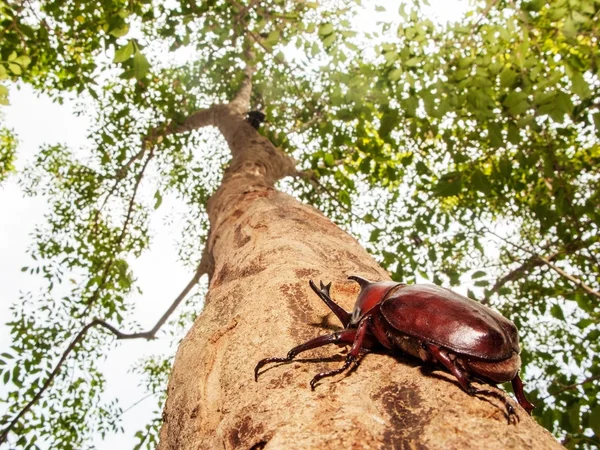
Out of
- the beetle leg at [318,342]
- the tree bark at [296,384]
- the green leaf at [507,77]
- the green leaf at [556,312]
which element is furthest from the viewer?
the green leaf at [556,312]

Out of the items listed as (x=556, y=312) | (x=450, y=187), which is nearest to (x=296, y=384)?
(x=450, y=187)

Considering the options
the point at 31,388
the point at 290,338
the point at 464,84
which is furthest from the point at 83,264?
the point at 290,338

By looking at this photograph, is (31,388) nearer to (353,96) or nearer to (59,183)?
(59,183)

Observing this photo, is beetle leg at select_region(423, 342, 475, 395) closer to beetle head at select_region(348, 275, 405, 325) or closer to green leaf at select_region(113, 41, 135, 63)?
beetle head at select_region(348, 275, 405, 325)

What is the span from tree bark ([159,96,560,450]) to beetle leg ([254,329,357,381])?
0.07ft

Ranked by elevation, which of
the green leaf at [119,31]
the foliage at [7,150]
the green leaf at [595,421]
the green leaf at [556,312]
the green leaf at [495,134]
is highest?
the foliage at [7,150]

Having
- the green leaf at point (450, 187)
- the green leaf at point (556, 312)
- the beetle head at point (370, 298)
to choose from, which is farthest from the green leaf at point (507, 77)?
the beetle head at point (370, 298)

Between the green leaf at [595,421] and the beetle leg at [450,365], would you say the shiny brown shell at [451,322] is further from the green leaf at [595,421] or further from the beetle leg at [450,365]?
the green leaf at [595,421]

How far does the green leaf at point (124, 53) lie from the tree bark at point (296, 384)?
1.03 m

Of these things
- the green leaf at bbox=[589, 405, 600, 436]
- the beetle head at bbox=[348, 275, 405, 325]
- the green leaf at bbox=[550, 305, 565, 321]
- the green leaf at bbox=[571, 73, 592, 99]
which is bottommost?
the green leaf at bbox=[589, 405, 600, 436]

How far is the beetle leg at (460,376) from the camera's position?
30.2 inches

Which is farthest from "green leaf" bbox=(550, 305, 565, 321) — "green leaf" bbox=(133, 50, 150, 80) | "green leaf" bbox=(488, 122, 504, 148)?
"green leaf" bbox=(133, 50, 150, 80)

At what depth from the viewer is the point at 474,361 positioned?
0.82 metres

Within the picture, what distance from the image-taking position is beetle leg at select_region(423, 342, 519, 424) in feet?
2.52
